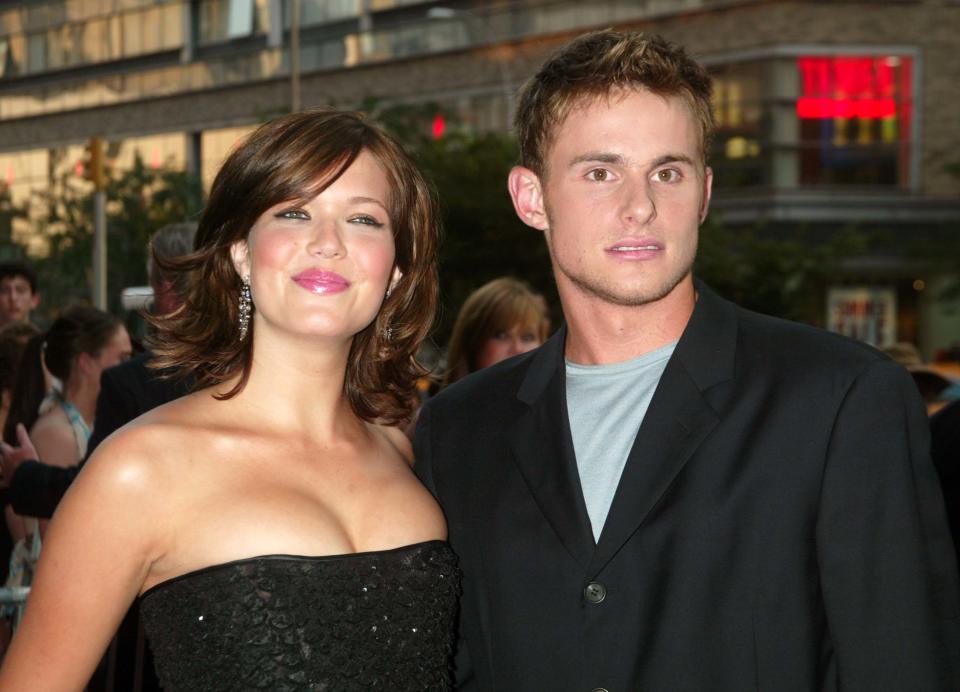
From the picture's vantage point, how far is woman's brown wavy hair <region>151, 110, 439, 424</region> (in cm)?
355

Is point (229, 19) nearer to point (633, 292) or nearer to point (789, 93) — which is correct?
point (789, 93)

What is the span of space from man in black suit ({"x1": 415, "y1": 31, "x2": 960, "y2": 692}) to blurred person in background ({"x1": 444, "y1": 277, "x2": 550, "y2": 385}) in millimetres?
3778

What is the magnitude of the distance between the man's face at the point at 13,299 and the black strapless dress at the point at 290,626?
737 cm

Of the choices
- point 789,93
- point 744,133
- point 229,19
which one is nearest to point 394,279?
point 744,133

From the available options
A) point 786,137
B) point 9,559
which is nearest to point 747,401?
point 9,559

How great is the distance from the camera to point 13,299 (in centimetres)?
1017

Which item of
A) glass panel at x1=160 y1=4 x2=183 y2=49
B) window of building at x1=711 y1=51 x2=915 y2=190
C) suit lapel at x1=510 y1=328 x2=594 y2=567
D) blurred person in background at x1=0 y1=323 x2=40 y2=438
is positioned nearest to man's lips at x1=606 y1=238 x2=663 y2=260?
suit lapel at x1=510 y1=328 x2=594 y2=567

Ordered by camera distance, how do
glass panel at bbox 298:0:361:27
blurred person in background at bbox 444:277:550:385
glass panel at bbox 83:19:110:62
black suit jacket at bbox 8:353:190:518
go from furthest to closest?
1. glass panel at bbox 83:19:110:62
2. glass panel at bbox 298:0:361:27
3. blurred person in background at bbox 444:277:550:385
4. black suit jacket at bbox 8:353:190:518

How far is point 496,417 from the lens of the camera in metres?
3.73

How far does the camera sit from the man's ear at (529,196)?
3.73 m

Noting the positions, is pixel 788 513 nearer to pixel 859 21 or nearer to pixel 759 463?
pixel 759 463

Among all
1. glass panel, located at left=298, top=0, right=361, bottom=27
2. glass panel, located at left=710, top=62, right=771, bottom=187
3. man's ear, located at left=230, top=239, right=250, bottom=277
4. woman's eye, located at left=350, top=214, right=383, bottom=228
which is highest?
glass panel, located at left=298, top=0, right=361, bottom=27

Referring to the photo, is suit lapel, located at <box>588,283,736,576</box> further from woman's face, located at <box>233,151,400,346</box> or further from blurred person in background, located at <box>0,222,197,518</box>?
blurred person in background, located at <box>0,222,197,518</box>

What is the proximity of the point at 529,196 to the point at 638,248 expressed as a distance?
1.54ft
